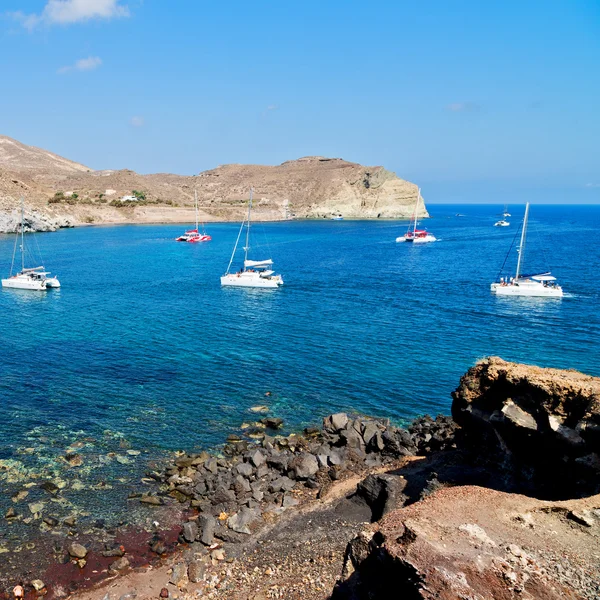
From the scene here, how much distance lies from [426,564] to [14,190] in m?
171

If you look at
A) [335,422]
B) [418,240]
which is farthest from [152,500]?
[418,240]

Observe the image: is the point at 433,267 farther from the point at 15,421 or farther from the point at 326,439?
the point at 15,421

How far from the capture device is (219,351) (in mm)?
42469

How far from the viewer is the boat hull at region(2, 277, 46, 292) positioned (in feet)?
221

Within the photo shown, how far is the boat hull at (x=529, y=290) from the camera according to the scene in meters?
64.6

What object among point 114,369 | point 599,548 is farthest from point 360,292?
point 599,548

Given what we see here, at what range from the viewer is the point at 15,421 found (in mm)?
28906

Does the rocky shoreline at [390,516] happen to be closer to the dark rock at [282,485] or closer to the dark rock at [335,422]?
the dark rock at [282,485]

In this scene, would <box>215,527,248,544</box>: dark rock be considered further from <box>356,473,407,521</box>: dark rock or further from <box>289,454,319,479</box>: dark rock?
<box>356,473,407,521</box>: dark rock

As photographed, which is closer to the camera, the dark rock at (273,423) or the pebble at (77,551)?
the pebble at (77,551)

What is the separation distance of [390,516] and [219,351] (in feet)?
99.2

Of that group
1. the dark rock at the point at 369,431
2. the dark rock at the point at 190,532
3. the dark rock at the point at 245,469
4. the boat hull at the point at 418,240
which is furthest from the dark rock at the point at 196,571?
the boat hull at the point at 418,240

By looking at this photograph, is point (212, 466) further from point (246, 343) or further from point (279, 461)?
point (246, 343)

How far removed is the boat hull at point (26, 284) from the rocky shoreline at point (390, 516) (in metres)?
51.4
